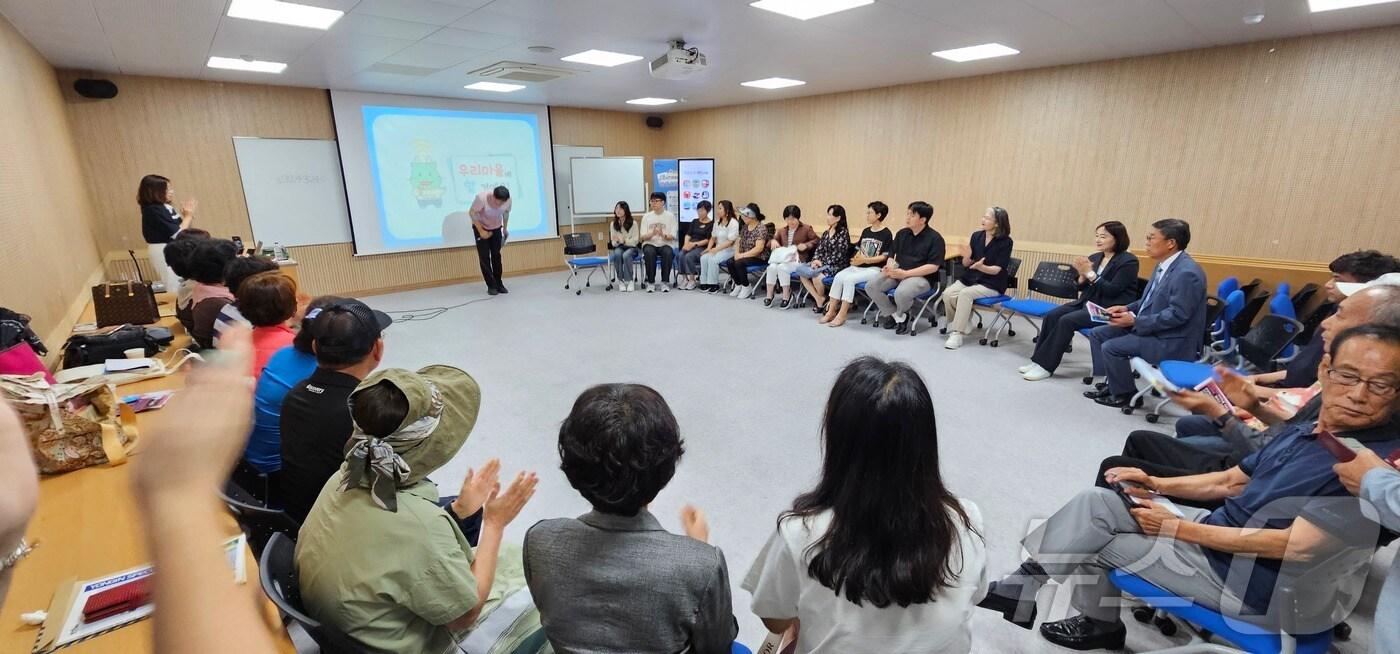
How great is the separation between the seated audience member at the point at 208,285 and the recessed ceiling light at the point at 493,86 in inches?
170

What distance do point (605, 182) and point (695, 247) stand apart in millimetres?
2336

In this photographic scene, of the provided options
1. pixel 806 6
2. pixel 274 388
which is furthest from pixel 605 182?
pixel 274 388

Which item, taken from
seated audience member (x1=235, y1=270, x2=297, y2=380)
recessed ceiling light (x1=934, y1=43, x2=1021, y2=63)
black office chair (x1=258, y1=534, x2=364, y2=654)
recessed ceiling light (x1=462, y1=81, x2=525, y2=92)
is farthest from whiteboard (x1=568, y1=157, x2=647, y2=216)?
black office chair (x1=258, y1=534, x2=364, y2=654)

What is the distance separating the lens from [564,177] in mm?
9312

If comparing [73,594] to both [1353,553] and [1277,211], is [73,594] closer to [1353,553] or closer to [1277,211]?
[1353,553]

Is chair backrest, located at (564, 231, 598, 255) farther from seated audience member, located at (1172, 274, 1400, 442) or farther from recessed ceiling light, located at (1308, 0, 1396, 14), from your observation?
recessed ceiling light, located at (1308, 0, 1396, 14)

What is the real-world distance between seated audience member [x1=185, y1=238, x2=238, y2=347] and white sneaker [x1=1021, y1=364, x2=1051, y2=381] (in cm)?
515

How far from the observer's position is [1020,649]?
1871 millimetres

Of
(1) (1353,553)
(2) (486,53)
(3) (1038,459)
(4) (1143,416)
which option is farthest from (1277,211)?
(2) (486,53)

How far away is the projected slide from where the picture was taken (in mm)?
7395

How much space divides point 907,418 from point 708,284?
6861mm

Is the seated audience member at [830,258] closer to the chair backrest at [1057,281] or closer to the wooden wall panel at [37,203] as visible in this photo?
the chair backrest at [1057,281]

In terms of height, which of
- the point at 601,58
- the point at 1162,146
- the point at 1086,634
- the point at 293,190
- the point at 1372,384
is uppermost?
the point at 601,58

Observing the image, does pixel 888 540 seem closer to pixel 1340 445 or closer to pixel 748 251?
pixel 1340 445
